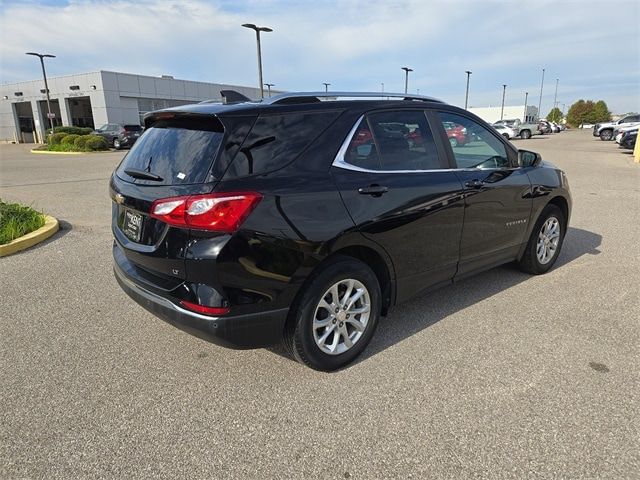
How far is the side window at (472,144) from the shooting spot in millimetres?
3754

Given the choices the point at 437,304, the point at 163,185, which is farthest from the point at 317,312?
the point at 437,304

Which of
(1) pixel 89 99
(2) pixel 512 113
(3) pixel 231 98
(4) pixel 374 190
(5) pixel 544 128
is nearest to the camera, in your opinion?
(4) pixel 374 190

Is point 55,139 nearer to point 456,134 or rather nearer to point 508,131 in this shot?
point 456,134

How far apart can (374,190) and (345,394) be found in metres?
1.34

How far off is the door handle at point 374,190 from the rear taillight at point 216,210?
2.59ft

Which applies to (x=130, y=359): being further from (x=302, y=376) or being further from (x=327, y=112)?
(x=327, y=112)

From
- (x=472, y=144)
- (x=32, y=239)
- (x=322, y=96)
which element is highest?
(x=322, y=96)

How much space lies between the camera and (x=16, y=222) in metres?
6.17

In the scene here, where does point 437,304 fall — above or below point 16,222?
below

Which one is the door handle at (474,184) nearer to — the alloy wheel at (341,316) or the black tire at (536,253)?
the black tire at (536,253)

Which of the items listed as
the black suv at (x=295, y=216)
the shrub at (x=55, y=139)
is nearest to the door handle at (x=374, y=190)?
the black suv at (x=295, y=216)

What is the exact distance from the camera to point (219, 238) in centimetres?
246

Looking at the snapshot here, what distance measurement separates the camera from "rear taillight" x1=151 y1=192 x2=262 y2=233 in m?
2.46

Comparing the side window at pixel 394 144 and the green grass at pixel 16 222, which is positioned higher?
the side window at pixel 394 144
